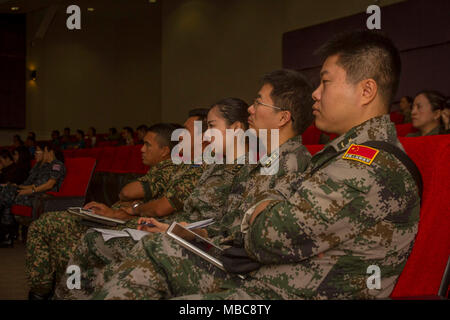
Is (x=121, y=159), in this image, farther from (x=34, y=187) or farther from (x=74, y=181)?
(x=34, y=187)

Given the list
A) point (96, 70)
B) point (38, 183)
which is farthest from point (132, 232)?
point (96, 70)

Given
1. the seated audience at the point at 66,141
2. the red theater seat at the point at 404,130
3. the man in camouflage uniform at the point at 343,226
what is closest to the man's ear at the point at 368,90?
the man in camouflage uniform at the point at 343,226

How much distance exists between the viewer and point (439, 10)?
576cm

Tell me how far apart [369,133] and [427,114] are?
2.15 metres

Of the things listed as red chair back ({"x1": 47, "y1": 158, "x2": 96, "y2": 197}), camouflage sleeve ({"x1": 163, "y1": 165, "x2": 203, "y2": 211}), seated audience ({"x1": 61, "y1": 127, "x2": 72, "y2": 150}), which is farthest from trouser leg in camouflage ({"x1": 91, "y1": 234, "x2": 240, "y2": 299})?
seated audience ({"x1": 61, "y1": 127, "x2": 72, "y2": 150})

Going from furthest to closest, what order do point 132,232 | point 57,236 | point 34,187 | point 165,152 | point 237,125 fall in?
point 34,187, point 165,152, point 57,236, point 237,125, point 132,232

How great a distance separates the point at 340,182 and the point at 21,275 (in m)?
2.82

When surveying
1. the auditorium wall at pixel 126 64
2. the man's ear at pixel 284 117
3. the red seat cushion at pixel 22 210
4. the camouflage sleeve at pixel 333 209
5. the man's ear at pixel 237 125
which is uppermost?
the auditorium wall at pixel 126 64

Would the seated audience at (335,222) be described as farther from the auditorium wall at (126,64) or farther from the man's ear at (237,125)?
the auditorium wall at (126,64)

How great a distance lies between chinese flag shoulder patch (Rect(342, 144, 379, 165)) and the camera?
942mm

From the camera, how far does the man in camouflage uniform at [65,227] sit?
225cm

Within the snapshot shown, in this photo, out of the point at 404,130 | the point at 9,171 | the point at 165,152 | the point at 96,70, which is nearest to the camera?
the point at 165,152

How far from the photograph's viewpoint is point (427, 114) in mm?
2980

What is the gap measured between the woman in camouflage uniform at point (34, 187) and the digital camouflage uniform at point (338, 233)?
3.72 metres
